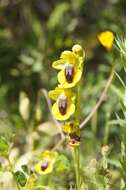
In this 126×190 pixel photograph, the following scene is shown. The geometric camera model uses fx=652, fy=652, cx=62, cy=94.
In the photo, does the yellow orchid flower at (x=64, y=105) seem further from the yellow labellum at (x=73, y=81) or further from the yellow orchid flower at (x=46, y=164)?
the yellow orchid flower at (x=46, y=164)

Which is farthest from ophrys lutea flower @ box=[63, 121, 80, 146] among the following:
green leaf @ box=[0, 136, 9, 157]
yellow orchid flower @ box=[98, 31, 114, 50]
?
yellow orchid flower @ box=[98, 31, 114, 50]

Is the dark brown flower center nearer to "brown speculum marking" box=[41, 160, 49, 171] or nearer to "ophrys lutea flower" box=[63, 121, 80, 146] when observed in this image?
"ophrys lutea flower" box=[63, 121, 80, 146]

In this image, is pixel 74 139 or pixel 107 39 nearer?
pixel 74 139

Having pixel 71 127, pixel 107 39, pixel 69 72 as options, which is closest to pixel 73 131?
pixel 71 127

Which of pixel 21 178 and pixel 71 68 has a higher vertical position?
pixel 71 68

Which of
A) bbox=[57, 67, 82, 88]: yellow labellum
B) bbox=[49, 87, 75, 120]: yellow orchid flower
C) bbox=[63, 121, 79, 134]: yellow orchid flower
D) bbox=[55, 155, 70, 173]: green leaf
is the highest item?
bbox=[57, 67, 82, 88]: yellow labellum

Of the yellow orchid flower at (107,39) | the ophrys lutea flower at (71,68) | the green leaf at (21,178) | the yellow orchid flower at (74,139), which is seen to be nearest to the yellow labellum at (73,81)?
the ophrys lutea flower at (71,68)

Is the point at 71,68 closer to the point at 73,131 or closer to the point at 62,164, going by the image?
the point at 73,131
